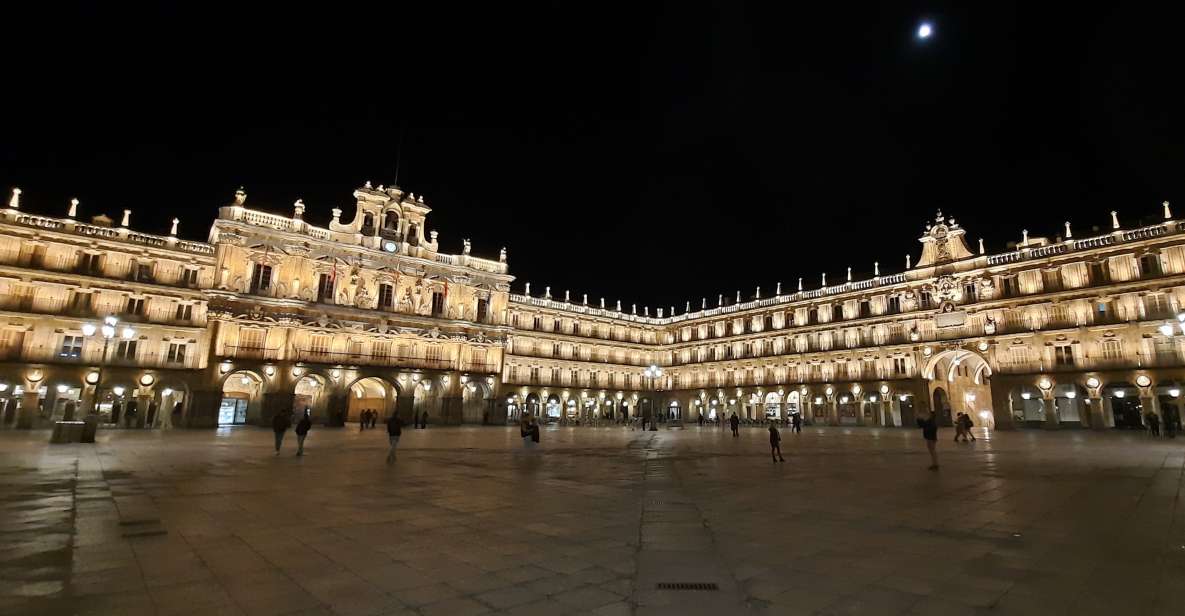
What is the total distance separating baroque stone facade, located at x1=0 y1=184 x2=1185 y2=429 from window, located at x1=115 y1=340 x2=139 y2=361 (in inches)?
3.1

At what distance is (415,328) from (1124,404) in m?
53.0

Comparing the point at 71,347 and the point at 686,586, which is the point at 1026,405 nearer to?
the point at 686,586

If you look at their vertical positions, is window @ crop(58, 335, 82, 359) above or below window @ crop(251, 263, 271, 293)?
below

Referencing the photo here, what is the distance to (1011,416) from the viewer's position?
41.7 meters

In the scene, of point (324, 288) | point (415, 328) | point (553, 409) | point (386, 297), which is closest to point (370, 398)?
point (415, 328)

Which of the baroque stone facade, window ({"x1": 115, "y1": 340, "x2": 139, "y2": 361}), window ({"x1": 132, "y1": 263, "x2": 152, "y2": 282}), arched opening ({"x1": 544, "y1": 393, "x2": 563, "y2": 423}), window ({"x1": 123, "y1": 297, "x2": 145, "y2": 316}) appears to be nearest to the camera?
the baroque stone facade

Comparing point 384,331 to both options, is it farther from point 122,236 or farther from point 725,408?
point 725,408

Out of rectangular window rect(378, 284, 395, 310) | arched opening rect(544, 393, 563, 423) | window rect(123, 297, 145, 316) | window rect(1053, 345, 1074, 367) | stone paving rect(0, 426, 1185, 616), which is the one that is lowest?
stone paving rect(0, 426, 1185, 616)

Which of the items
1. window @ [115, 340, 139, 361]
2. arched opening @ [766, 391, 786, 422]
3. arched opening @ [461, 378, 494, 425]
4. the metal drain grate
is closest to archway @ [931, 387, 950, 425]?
arched opening @ [766, 391, 786, 422]

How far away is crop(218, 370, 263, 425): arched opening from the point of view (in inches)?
1537

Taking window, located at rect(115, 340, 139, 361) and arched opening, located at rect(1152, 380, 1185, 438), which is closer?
arched opening, located at rect(1152, 380, 1185, 438)

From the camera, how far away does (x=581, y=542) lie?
682 centimetres

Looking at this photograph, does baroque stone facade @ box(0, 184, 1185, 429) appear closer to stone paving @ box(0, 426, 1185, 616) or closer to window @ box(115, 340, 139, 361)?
window @ box(115, 340, 139, 361)

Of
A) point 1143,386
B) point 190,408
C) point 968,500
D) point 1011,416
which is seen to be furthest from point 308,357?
point 1143,386
